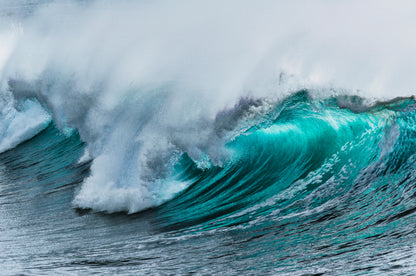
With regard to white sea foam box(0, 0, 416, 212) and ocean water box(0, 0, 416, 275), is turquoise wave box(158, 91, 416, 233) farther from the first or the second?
white sea foam box(0, 0, 416, 212)

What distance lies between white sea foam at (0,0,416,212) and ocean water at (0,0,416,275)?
0.08ft

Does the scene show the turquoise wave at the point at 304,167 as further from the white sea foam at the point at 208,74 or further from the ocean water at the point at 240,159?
the white sea foam at the point at 208,74

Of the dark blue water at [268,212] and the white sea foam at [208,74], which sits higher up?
the white sea foam at [208,74]

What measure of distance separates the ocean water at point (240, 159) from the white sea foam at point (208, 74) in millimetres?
26

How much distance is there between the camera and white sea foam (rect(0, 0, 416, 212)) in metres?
7.70

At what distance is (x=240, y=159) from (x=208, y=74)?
1492 millimetres

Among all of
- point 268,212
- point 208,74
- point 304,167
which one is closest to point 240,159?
point 304,167

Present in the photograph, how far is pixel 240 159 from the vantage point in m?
8.23

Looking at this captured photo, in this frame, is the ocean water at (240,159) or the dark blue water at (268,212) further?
the ocean water at (240,159)

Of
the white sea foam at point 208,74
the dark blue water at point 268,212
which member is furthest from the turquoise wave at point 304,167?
the white sea foam at point 208,74

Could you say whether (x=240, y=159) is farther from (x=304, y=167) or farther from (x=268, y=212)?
(x=268, y=212)

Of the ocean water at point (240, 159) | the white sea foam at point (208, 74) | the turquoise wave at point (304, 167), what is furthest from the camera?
the white sea foam at point (208, 74)

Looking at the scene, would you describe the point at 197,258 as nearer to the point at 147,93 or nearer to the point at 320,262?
the point at 320,262

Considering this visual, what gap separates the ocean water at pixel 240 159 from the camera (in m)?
5.50
